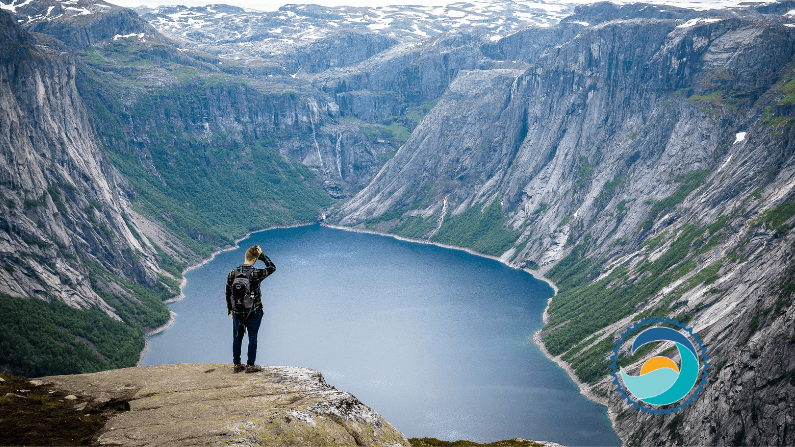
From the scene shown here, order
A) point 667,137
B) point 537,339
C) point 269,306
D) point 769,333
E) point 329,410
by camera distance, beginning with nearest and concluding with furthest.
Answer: point 329,410 → point 769,333 → point 537,339 → point 269,306 → point 667,137

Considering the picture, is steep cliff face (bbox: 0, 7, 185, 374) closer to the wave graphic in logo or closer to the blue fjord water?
the blue fjord water

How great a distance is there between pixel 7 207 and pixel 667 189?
144 m

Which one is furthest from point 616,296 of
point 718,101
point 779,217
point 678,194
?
point 718,101

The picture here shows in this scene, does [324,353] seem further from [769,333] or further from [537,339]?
[769,333]

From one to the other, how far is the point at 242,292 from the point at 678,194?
144082 millimetres

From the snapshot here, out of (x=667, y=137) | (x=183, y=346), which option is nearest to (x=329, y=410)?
(x=183, y=346)

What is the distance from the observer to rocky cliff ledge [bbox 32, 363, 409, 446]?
18984 millimetres

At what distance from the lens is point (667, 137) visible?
164 metres

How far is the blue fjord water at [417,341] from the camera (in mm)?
86500

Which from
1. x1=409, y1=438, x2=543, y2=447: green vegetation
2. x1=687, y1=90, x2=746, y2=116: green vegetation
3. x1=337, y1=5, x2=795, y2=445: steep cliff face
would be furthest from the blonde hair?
x1=687, y1=90, x2=746, y2=116: green vegetation

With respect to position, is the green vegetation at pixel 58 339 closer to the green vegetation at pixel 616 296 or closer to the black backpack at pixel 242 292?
the green vegetation at pixel 616 296

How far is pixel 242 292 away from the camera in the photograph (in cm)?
2314

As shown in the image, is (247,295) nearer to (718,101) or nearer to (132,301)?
(132,301)

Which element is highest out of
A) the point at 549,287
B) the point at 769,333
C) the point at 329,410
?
the point at 329,410
